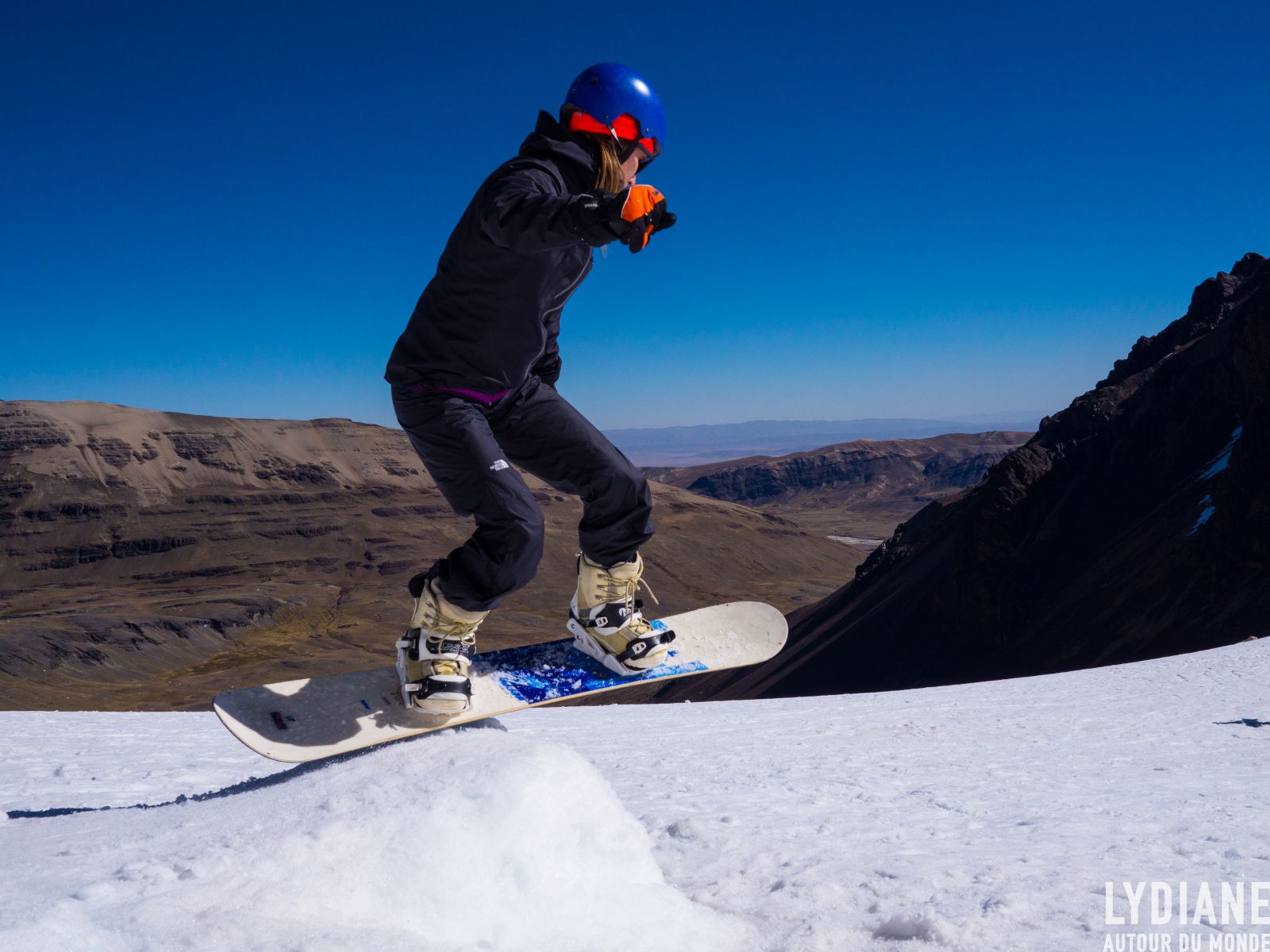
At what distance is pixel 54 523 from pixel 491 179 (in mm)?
164254

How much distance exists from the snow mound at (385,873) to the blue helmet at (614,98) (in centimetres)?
354

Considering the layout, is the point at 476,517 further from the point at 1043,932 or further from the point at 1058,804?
the point at 1058,804

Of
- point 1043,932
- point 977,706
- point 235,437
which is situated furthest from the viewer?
point 235,437

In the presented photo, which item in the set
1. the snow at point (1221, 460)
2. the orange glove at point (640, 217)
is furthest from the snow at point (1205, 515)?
the orange glove at point (640, 217)

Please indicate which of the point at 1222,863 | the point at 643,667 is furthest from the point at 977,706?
the point at 1222,863

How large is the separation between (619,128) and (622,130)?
0.03 meters

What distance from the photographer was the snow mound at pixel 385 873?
9.82 ft

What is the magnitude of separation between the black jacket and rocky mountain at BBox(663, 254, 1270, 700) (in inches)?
1334

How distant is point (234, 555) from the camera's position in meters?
134

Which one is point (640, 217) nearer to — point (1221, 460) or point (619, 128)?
point (619, 128)

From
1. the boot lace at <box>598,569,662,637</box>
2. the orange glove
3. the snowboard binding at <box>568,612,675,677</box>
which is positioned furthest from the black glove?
the snowboard binding at <box>568,612,675,677</box>

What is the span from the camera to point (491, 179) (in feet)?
15.8

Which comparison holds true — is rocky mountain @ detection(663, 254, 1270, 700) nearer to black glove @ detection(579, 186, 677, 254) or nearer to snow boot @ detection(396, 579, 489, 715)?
snow boot @ detection(396, 579, 489, 715)

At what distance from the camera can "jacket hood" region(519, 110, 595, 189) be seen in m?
5.04
